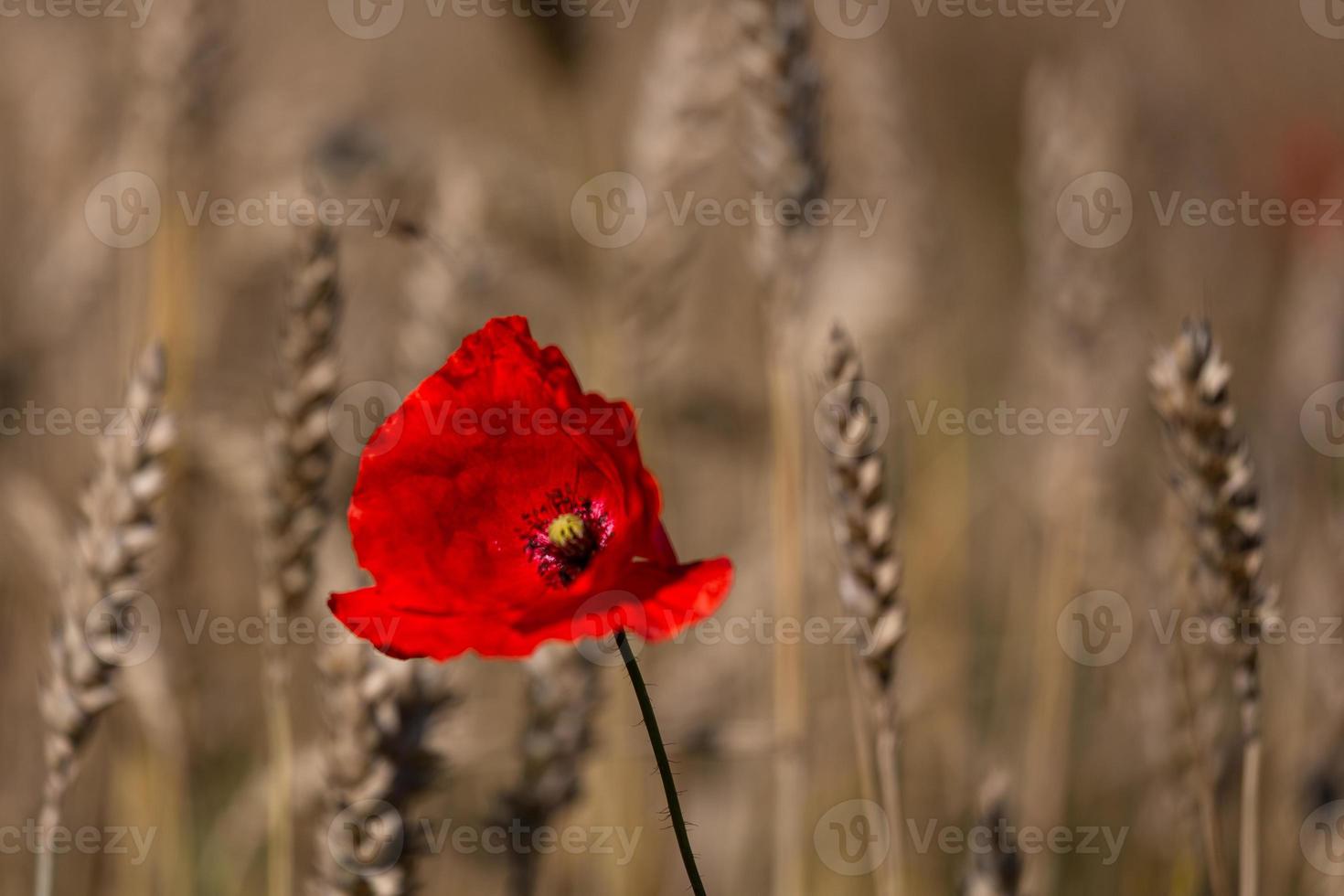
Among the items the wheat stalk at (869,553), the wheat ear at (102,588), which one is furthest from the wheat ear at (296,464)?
the wheat stalk at (869,553)

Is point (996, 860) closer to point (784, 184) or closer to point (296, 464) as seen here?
point (296, 464)

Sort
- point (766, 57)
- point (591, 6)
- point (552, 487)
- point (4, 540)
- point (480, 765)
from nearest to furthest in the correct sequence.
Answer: point (552, 487) → point (766, 57) → point (480, 765) → point (591, 6) → point (4, 540)

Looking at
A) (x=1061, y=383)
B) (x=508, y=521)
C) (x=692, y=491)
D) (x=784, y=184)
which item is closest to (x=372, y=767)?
(x=508, y=521)

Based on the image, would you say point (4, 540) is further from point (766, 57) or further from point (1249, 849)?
point (1249, 849)

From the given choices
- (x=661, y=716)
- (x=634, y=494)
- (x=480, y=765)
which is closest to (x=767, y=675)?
(x=661, y=716)

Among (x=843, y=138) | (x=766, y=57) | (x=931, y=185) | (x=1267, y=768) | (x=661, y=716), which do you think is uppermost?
(x=843, y=138)

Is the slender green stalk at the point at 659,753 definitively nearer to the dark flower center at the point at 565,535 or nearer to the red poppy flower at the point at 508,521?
the red poppy flower at the point at 508,521
